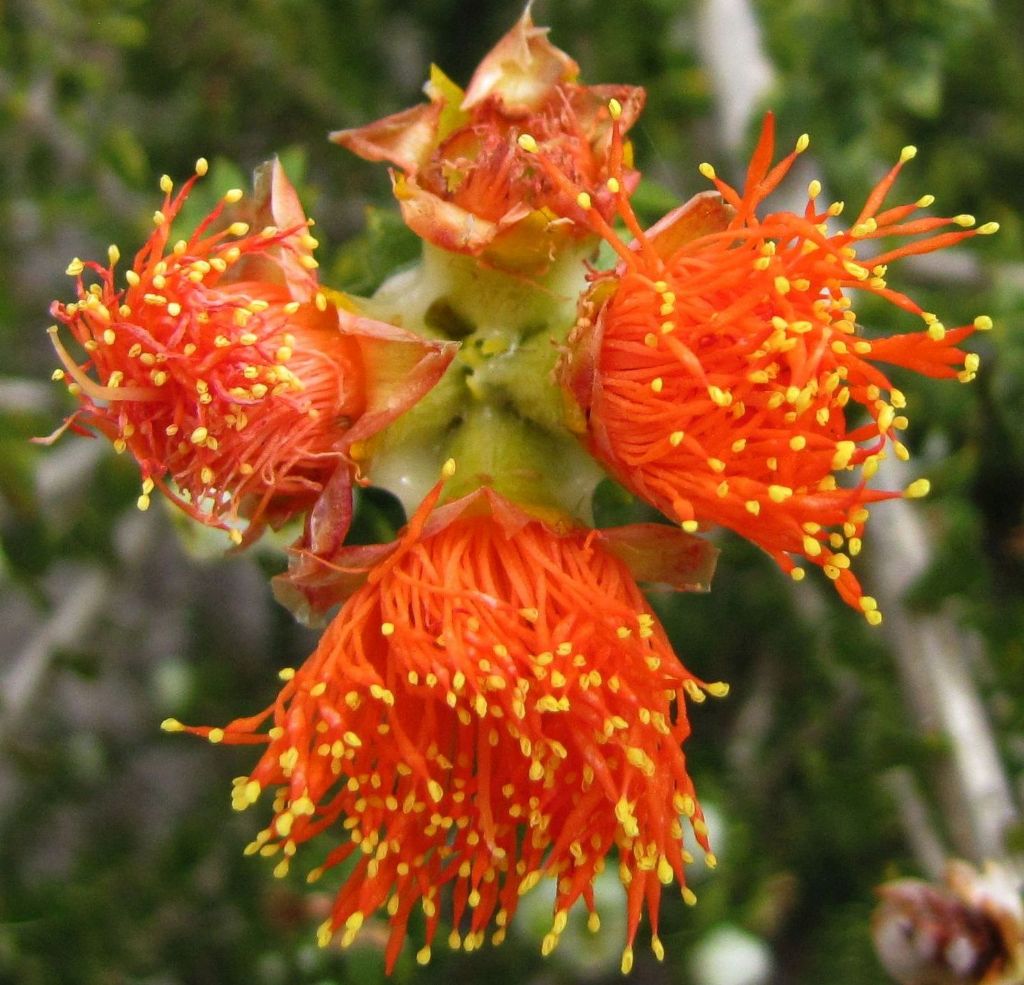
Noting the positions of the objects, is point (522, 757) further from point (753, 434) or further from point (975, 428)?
point (975, 428)

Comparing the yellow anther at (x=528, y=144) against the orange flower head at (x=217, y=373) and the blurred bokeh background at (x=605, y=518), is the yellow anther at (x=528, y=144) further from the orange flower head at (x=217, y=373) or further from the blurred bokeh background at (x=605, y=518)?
the blurred bokeh background at (x=605, y=518)

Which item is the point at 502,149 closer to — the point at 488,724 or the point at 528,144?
the point at 528,144

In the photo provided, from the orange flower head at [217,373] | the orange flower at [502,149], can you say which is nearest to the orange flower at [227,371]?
the orange flower head at [217,373]

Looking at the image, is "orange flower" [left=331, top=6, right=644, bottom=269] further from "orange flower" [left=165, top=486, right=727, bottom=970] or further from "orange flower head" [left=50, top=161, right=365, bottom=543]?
"orange flower" [left=165, top=486, right=727, bottom=970]

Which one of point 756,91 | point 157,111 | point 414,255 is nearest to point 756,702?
point 756,91

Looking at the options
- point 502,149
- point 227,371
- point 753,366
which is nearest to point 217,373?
point 227,371
